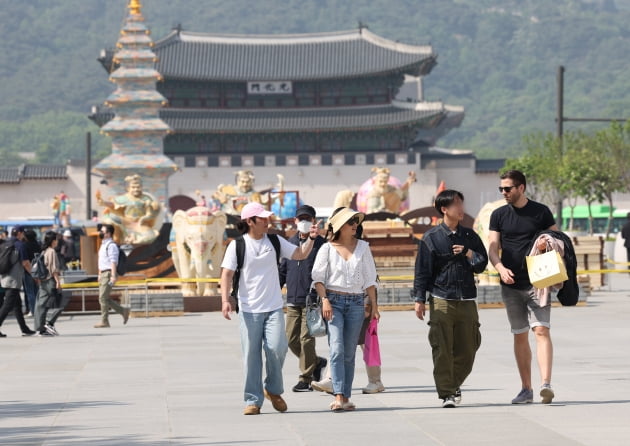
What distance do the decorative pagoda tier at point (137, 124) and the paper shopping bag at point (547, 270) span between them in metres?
41.9

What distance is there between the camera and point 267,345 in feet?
34.7

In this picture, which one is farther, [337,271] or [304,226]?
[304,226]

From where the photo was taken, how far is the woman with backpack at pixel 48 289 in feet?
64.8

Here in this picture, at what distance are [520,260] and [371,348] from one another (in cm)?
173

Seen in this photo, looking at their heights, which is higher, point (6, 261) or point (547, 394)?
point (6, 261)

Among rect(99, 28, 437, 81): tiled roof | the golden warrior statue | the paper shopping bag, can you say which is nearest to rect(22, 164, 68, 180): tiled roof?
rect(99, 28, 437, 81): tiled roof

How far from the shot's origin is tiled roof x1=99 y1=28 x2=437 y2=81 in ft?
244

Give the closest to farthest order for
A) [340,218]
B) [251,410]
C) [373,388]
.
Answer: [251,410] < [340,218] < [373,388]

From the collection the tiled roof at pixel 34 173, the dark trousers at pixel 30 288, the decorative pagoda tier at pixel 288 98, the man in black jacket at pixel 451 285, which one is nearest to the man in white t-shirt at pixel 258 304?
the man in black jacket at pixel 451 285

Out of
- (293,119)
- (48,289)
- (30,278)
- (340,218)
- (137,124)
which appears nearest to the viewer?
(340,218)

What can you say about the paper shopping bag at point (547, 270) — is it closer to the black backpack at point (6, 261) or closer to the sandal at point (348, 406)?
the sandal at point (348, 406)

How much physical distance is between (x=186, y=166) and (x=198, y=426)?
214 ft

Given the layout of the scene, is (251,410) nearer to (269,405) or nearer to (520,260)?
(269,405)

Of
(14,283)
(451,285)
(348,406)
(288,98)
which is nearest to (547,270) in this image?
(451,285)
